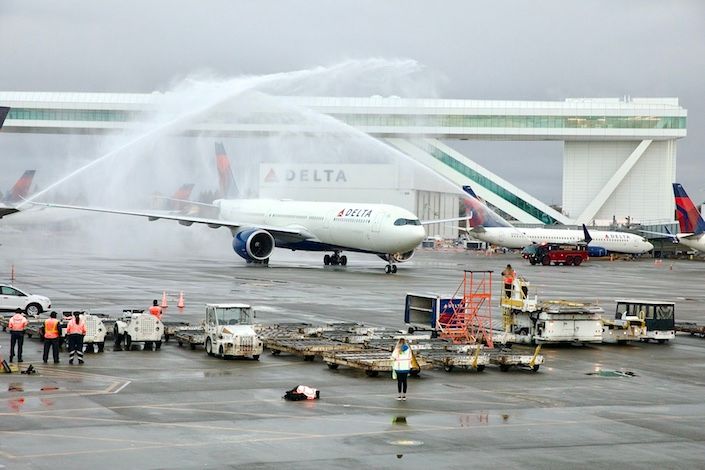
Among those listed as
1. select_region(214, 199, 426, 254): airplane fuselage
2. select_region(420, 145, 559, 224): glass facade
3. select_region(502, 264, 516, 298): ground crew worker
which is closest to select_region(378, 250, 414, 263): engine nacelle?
select_region(214, 199, 426, 254): airplane fuselage

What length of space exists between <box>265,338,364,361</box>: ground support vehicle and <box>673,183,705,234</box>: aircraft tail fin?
69.3 m

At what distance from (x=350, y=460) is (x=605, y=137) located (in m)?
135

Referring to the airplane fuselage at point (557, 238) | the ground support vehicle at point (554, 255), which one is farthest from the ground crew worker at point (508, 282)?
the airplane fuselage at point (557, 238)

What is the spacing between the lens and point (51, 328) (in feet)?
99.2

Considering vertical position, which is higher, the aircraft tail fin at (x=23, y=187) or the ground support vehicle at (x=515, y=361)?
the aircraft tail fin at (x=23, y=187)

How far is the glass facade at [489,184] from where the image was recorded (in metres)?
151

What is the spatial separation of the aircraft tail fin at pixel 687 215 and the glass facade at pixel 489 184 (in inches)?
2077

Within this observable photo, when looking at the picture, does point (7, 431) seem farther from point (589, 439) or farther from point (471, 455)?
point (589, 439)

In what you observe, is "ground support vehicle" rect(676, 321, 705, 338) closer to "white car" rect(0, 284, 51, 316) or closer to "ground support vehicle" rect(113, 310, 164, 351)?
"ground support vehicle" rect(113, 310, 164, 351)

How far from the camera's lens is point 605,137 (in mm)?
148250

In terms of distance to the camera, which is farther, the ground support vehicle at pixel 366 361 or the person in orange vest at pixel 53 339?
the person in orange vest at pixel 53 339

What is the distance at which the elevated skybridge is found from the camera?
145000 mm

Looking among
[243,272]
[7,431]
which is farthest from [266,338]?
[243,272]

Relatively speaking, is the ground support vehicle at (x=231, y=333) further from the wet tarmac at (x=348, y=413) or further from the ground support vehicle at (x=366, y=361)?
the ground support vehicle at (x=366, y=361)
